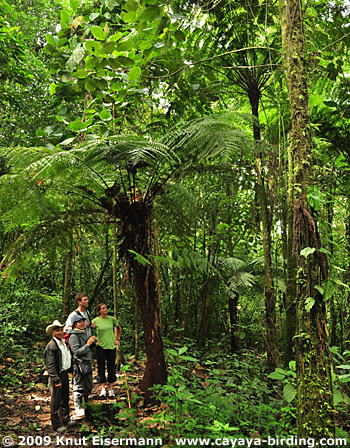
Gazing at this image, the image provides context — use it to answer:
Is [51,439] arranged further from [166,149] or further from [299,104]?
[299,104]

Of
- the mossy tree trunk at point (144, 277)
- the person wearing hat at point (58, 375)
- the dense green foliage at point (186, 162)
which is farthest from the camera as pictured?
the mossy tree trunk at point (144, 277)

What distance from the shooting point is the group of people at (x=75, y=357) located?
3818 mm

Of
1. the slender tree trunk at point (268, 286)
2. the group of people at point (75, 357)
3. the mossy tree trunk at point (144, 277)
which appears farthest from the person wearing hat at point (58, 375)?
the slender tree trunk at point (268, 286)

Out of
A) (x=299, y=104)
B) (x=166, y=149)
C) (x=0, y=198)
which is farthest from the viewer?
(x=0, y=198)

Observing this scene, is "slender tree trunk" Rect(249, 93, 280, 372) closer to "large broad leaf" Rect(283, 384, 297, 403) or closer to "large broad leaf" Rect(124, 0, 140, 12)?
"large broad leaf" Rect(283, 384, 297, 403)

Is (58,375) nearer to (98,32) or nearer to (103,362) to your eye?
(103,362)

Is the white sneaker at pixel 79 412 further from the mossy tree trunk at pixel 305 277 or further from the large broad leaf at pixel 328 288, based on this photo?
the large broad leaf at pixel 328 288

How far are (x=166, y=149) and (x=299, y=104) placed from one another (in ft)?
5.47

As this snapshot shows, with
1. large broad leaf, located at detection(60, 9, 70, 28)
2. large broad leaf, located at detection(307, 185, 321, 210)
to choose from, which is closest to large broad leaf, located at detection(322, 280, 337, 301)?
large broad leaf, located at detection(307, 185, 321, 210)

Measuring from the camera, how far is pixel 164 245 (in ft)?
17.7

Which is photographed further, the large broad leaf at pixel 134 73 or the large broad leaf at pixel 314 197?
the large broad leaf at pixel 134 73

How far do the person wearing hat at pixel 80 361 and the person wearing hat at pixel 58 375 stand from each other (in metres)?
0.16


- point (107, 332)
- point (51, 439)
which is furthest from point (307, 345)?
point (107, 332)

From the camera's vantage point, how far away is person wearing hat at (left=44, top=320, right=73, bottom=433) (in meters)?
3.76
